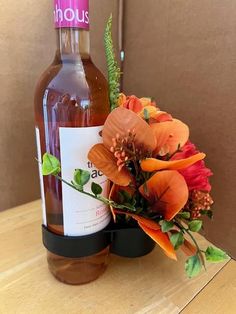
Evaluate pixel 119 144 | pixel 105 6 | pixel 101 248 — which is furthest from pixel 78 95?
pixel 105 6

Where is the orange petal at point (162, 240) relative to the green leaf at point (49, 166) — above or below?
below

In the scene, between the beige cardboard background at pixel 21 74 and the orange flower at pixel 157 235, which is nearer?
the orange flower at pixel 157 235

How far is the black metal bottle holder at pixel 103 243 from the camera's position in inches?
11.5

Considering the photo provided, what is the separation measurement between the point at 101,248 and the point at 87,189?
78 mm

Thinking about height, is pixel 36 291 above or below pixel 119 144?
below

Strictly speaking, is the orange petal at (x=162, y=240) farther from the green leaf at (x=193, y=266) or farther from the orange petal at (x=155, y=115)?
the orange petal at (x=155, y=115)

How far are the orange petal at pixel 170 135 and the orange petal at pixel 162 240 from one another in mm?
83

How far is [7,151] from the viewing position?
1.45ft

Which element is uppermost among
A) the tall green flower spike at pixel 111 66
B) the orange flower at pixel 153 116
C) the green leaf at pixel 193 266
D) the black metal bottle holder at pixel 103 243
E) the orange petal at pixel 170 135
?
the tall green flower spike at pixel 111 66

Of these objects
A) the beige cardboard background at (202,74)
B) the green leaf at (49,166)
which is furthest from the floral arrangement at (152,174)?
the beige cardboard background at (202,74)

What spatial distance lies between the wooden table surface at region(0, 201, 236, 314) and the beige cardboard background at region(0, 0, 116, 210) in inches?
5.1

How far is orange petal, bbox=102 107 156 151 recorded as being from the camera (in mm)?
258

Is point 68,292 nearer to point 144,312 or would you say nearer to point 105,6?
point 144,312

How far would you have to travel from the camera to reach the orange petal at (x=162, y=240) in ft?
0.85
